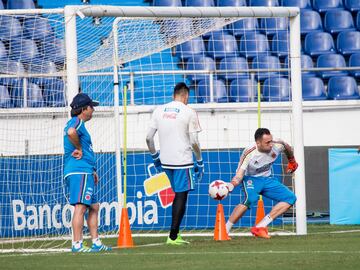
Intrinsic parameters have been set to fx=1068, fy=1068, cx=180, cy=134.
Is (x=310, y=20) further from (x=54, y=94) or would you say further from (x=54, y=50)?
(x=54, y=50)

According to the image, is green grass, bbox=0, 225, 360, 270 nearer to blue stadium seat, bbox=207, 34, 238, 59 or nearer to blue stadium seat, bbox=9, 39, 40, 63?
blue stadium seat, bbox=9, 39, 40, 63

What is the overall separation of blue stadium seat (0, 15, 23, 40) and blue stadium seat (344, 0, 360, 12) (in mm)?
11316

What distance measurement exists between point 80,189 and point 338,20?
45.5 ft

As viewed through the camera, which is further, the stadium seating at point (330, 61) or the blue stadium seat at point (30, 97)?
the stadium seating at point (330, 61)

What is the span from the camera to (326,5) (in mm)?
25531

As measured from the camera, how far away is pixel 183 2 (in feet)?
82.4

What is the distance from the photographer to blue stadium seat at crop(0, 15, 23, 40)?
15705 millimetres

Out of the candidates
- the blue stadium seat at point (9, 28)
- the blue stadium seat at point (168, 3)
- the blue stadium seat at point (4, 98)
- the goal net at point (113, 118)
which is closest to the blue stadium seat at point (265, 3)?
the blue stadium seat at point (168, 3)

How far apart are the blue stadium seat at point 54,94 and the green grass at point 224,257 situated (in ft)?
19.8

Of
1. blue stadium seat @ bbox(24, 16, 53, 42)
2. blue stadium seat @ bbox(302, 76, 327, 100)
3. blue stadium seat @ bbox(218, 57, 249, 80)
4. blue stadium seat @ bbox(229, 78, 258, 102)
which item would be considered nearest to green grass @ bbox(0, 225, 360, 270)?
blue stadium seat @ bbox(24, 16, 53, 42)

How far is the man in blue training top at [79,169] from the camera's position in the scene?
12.5 m

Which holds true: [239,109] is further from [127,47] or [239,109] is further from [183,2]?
[183,2]

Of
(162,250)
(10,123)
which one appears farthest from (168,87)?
(162,250)

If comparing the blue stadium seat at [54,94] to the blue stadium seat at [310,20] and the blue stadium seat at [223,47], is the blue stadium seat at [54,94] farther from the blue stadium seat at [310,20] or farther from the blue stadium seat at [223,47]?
the blue stadium seat at [310,20]
